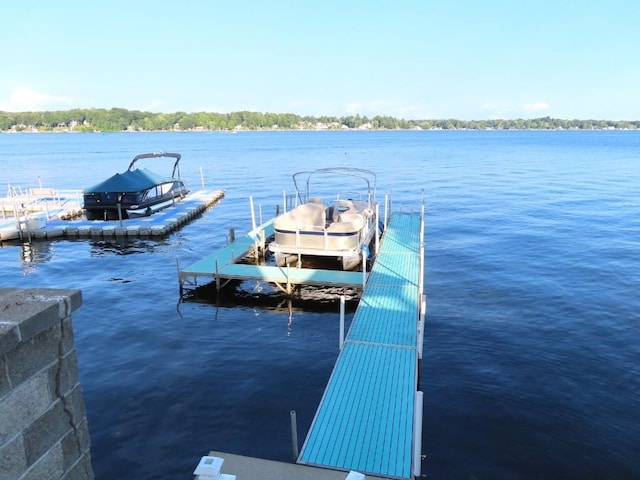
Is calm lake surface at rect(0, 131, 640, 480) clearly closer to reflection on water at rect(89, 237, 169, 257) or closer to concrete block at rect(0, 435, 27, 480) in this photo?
reflection on water at rect(89, 237, 169, 257)

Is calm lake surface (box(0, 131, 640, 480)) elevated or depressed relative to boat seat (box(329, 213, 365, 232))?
depressed

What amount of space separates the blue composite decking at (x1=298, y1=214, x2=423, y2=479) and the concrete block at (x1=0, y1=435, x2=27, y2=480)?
712 cm

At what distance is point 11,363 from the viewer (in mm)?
2750

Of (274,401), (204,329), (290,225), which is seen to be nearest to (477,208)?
(290,225)

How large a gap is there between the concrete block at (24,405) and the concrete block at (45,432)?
0.05 m

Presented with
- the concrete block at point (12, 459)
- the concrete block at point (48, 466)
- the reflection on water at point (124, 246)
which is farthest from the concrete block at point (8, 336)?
the reflection on water at point (124, 246)

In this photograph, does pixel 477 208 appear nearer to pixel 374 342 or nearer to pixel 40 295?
pixel 374 342

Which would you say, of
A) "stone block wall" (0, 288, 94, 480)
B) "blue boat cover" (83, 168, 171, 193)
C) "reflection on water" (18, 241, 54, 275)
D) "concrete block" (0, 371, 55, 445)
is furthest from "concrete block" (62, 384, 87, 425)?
"blue boat cover" (83, 168, 171, 193)

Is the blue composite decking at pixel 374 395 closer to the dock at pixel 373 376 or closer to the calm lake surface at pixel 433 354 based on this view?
the dock at pixel 373 376

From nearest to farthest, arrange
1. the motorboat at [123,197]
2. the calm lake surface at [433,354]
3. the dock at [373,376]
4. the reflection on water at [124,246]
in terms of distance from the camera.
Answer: the dock at [373,376] < the calm lake surface at [433,354] < the reflection on water at [124,246] < the motorboat at [123,197]

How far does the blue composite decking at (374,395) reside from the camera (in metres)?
9.38

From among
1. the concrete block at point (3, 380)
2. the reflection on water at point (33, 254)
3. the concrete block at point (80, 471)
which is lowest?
the reflection on water at point (33, 254)

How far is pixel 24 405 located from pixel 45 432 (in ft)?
1.00

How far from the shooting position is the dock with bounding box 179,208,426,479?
935cm
